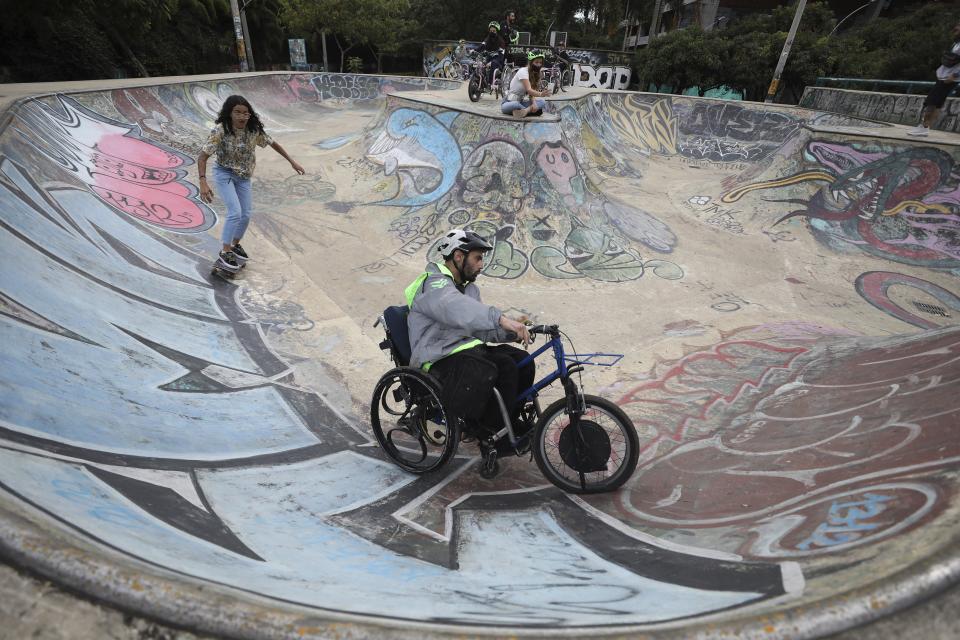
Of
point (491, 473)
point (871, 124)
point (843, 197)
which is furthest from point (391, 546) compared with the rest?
point (871, 124)

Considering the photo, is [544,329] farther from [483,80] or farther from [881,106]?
[881,106]

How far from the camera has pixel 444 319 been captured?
296 centimetres

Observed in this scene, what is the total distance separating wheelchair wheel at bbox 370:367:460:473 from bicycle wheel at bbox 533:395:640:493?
585 mm

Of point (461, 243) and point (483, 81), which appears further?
point (483, 81)

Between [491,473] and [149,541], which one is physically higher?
[149,541]

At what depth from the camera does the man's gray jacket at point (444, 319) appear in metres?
2.86

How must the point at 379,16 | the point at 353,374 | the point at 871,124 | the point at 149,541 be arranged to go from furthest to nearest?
the point at 379,16 < the point at 871,124 < the point at 353,374 < the point at 149,541

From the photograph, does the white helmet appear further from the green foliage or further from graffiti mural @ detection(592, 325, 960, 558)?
the green foliage

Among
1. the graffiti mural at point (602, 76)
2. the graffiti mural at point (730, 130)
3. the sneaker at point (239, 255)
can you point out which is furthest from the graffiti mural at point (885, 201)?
the graffiti mural at point (602, 76)

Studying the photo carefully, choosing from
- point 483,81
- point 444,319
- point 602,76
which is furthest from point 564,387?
point 602,76

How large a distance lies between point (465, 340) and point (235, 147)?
4546mm

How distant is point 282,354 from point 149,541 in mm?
3673

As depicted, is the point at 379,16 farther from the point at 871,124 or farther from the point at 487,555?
the point at 487,555

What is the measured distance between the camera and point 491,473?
10.9 ft
